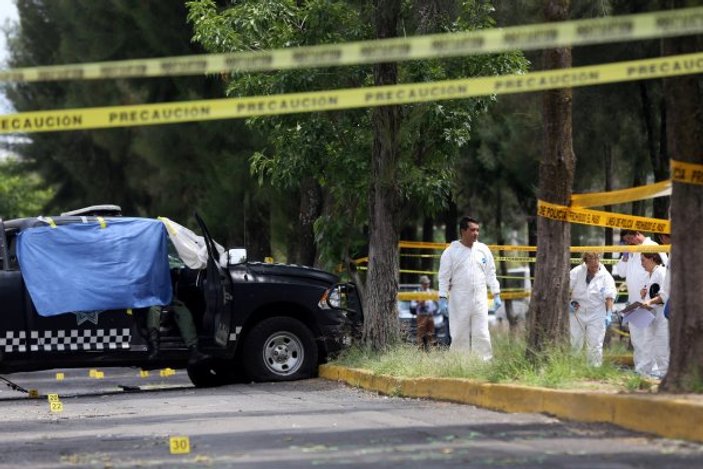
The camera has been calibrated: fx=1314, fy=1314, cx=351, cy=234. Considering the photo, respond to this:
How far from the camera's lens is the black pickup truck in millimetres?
14289

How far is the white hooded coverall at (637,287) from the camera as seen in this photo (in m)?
14.6

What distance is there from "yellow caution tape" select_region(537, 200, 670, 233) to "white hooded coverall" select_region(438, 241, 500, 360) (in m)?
1.73

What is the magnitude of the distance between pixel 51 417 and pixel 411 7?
6530 millimetres

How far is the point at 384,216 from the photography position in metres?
15.3

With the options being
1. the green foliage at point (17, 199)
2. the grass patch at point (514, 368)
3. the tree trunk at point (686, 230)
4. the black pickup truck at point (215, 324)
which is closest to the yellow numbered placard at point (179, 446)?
the grass patch at point (514, 368)

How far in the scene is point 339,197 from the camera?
1714 centimetres

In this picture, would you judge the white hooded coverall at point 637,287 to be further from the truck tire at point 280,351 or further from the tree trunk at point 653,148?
the tree trunk at point 653,148

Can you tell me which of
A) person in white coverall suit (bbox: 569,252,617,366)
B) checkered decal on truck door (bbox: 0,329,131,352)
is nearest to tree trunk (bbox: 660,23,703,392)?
person in white coverall suit (bbox: 569,252,617,366)

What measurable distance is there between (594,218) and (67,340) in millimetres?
5860

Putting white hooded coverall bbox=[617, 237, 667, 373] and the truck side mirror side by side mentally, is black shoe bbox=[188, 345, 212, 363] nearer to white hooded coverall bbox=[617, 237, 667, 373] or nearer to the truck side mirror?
the truck side mirror

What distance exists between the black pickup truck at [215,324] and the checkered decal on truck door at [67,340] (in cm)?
1

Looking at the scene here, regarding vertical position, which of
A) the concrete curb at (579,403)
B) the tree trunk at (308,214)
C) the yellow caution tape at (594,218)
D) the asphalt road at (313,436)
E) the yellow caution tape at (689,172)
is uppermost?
the tree trunk at (308,214)

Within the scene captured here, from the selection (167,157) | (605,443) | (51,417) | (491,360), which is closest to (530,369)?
(491,360)

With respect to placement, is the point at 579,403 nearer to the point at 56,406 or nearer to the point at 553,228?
the point at 553,228
